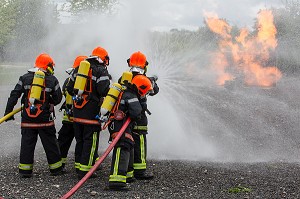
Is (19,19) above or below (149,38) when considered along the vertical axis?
above

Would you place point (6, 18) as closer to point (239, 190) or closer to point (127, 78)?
point (127, 78)

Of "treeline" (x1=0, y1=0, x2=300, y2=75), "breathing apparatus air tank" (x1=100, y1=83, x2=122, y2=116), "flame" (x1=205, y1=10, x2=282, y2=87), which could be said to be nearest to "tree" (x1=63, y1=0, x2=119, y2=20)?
"treeline" (x1=0, y1=0, x2=300, y2=75)

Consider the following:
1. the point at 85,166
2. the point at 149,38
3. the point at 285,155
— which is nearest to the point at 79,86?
the point at 85,166

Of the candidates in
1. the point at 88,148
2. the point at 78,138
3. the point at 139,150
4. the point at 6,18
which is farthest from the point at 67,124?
the point at 6,18

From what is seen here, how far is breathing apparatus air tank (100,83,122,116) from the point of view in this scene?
20.9 ft

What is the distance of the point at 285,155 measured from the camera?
9438 mm

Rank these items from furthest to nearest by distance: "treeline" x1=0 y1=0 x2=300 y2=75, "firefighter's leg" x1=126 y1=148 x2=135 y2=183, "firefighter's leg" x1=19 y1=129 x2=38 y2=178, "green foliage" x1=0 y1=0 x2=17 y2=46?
"green foliage" x1=0 y1=0 x2=17 y2=46 → "treeline" x1=0 y1=0 x2=300 y2=75 → "firefighter's leg" x1=19 y1=129 x2=38 y2=178 → "firefighter's leg" x1=126 y1=148 x2=135 y2=183

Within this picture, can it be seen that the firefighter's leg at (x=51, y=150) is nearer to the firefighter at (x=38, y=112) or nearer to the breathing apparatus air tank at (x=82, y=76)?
the firefighter at (x=38, y=112)

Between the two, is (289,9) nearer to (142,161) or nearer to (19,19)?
(142,161)

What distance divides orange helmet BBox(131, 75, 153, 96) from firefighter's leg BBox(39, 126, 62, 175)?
1.83 metres

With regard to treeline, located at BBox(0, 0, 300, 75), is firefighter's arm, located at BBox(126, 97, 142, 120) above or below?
below

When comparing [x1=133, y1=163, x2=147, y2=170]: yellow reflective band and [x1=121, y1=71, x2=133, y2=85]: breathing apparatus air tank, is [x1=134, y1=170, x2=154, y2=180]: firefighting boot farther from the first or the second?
[x1=121, y1=71, x2=133, y2=85]: breathing apparatus air tank

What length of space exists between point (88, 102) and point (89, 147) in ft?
2.49

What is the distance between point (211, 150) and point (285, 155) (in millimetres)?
1713
